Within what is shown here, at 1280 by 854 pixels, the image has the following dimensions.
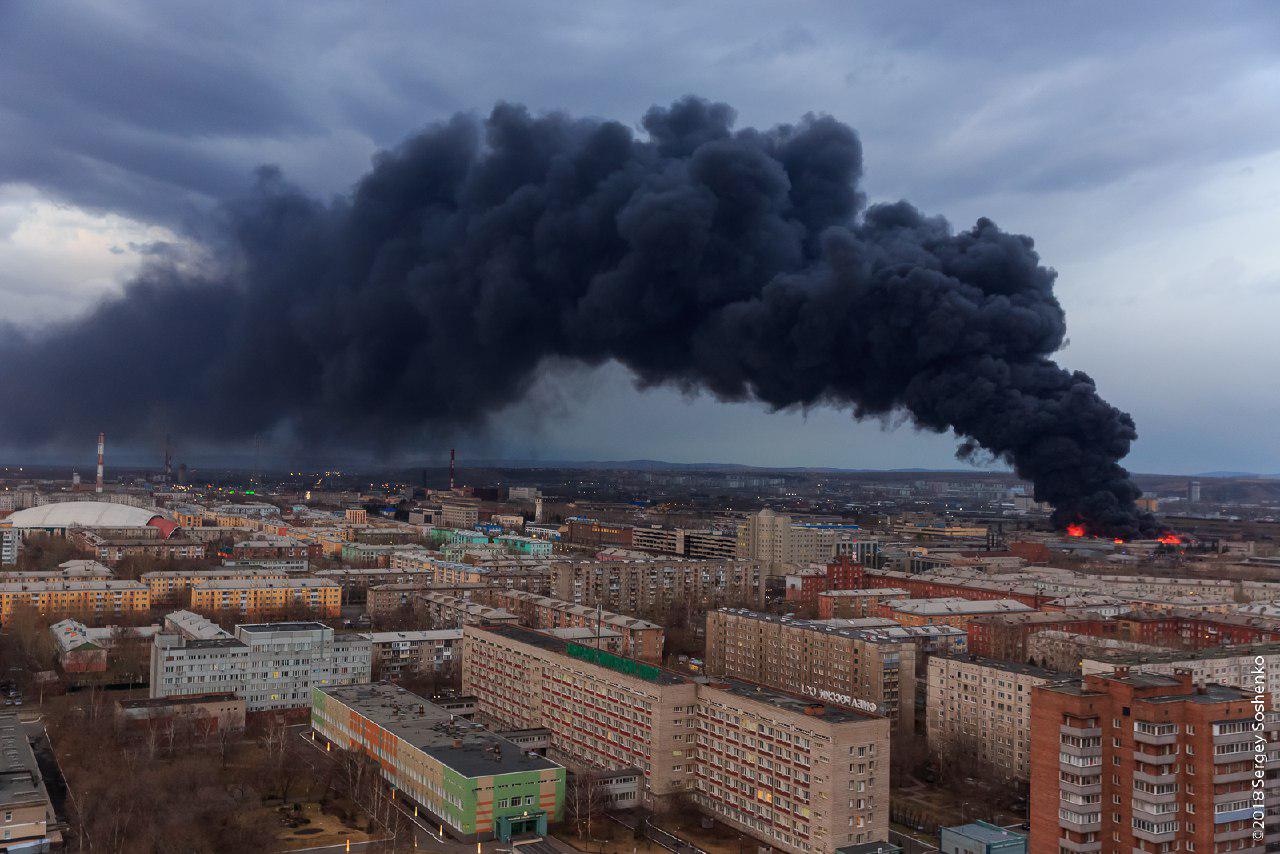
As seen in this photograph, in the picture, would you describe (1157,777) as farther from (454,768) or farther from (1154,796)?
(454,768)

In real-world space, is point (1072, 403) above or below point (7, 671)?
above

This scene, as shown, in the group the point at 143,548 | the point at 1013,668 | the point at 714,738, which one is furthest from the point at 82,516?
the point at 1013,668

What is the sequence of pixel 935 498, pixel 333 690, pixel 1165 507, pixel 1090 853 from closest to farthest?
pixel 1090 853 → pixel 333 690 → pixel 1165 507 → pixel 935 498

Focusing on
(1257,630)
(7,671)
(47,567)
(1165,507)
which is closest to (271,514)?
(47,567)

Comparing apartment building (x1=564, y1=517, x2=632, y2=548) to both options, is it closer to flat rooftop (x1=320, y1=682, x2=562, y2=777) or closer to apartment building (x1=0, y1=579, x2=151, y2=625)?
apartment building (x1=0, y1=579, x2=151, y2=625)

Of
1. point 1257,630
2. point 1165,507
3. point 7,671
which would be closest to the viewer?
point 7,671

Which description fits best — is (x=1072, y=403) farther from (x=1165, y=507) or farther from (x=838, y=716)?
(x=1165, y=507)
